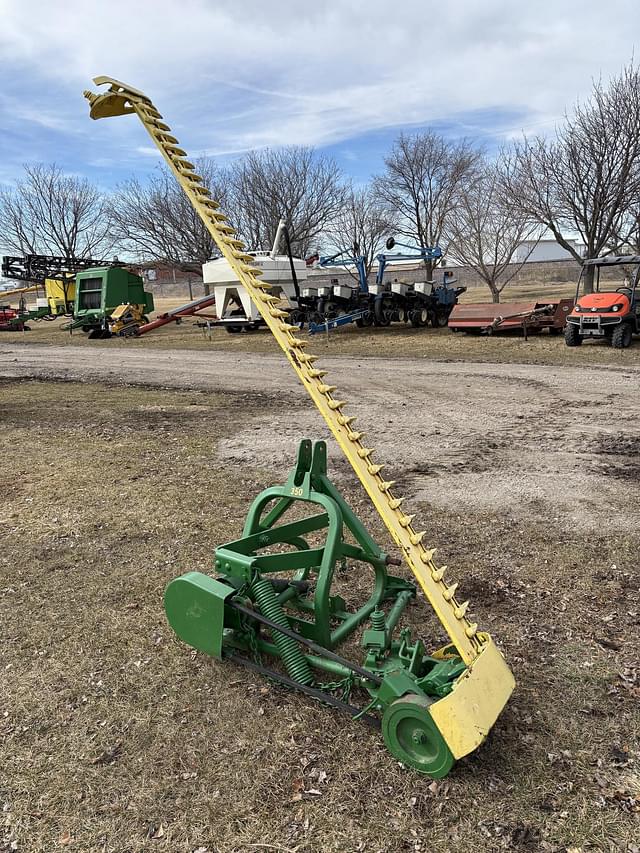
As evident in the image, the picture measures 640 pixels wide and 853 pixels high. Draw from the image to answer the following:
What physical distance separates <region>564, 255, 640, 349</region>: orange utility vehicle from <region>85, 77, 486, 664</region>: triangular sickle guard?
528 inches

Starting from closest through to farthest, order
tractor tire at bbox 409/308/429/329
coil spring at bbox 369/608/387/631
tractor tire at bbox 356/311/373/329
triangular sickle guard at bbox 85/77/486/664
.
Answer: triangular sickle guard at bbox 85/77/486/664
coil spring at bbox 369/608/387/631
tractor tire at bbox 409/308/429/329
tractor tire at bbox 356/311/373/329

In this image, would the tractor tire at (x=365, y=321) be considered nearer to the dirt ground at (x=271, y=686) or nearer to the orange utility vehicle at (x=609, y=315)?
the orange utility vehicle at (x=609, y=315)

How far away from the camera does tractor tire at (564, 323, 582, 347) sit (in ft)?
50.3

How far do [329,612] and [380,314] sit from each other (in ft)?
64.3

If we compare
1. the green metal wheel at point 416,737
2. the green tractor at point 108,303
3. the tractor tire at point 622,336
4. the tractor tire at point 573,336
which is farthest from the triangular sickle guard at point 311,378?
the green tractor at point 108,303

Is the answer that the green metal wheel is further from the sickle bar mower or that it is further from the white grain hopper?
the white grain hopper

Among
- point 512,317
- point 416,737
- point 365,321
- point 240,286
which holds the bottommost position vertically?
point 416,737

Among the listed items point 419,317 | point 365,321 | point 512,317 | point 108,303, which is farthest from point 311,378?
point 108,303

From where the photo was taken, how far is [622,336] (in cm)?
1466

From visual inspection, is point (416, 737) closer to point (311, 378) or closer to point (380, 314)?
point (311, 378)

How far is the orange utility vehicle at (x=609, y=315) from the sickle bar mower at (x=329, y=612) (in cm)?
1306

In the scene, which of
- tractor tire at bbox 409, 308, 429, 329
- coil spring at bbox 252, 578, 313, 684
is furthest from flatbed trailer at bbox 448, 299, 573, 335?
coil spring at bbox 252, 578, 313, 684

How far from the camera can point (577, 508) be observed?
5.23 metres

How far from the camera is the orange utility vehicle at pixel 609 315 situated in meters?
14.6
